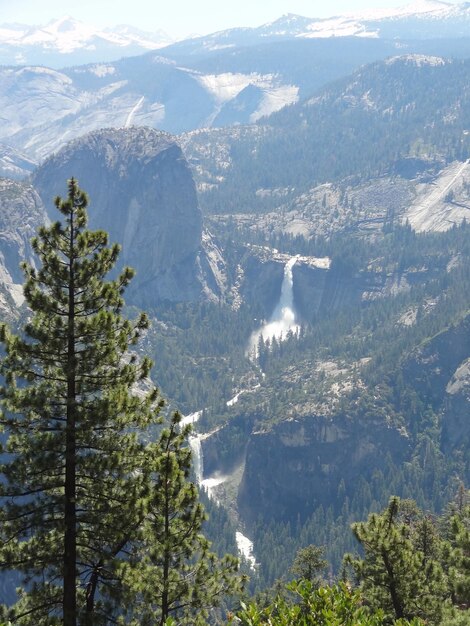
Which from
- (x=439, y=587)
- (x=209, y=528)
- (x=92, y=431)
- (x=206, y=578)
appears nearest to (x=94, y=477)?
(x=92, y=431)

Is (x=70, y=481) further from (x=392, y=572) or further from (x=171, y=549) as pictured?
(x=392, y=572)

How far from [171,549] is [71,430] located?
7.28 metres

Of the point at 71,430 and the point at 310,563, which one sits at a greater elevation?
the point at 71,430

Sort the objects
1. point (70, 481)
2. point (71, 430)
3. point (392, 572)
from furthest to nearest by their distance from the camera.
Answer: point (392, 572)
point (70, 481)
point (71, 430)

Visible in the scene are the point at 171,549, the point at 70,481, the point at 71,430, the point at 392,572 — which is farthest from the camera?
the point at 392,572

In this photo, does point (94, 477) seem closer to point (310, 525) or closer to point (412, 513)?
point (412, 513)

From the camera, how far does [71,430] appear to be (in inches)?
1347

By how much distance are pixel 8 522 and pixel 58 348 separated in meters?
7.14

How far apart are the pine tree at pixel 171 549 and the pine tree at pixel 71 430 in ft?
3.21

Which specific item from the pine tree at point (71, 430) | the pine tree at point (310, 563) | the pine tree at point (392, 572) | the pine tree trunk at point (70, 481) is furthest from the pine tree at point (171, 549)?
the pine tree at point (310, 563)

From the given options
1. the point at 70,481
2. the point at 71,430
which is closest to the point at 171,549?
the point at 70,481

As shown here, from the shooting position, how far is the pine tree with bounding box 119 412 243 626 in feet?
119

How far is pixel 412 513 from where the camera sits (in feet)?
310

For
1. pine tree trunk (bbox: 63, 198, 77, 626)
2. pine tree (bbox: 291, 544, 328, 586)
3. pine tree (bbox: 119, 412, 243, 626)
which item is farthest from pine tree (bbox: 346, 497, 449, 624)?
pine tree (bbox: 291, 544, 328, 586)
